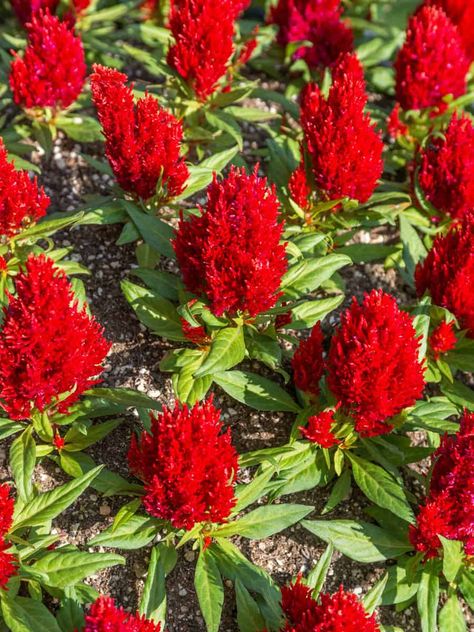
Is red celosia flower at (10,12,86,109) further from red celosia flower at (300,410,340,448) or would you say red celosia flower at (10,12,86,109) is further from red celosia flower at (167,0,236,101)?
red celosia flower at (300,410,340,448)

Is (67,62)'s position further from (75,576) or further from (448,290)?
(75,576)

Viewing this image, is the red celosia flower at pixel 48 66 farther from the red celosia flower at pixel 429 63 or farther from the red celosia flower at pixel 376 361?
the red celosia flower at pixel 376 361

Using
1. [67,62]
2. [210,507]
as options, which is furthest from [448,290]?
[67,62]

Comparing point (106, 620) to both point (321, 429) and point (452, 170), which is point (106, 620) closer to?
point (321, 429)

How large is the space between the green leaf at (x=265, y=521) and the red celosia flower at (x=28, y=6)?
111 inches

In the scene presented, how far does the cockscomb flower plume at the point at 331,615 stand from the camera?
247 cm

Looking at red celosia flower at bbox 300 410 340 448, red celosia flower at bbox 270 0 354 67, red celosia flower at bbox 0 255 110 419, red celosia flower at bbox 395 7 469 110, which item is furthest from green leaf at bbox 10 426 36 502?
red celosia flower at bbox 270 0 354 67

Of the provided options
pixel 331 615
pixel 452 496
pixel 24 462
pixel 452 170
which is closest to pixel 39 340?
pixel 24 462

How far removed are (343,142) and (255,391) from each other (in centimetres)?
101

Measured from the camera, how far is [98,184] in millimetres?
4051

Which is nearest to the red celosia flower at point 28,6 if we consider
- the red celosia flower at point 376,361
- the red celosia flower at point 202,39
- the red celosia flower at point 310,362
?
the red celosia flower at point 202,39

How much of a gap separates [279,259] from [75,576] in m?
1.22

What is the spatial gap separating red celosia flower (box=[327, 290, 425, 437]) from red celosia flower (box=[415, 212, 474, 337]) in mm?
496

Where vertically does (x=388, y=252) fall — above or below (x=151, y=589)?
above
